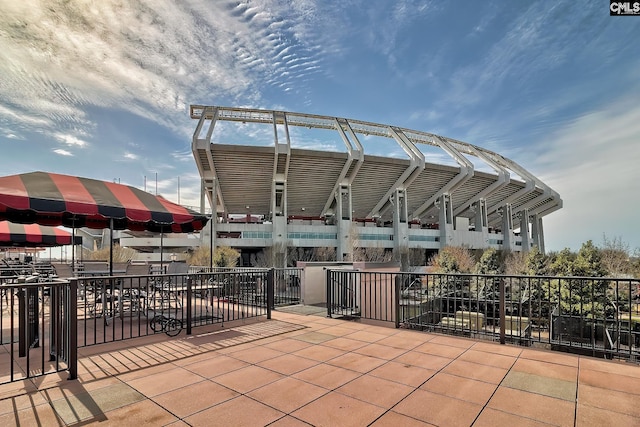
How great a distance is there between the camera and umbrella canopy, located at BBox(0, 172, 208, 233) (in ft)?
18.0

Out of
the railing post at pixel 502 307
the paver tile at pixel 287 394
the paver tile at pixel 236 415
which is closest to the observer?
the paver tile at pixel 236 415

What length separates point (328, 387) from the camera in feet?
12.8

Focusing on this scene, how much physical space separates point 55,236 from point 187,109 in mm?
36627

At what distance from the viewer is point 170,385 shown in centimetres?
394

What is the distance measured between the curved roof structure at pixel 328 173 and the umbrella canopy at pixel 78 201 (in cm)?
3290

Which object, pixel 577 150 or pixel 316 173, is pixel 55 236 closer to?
pixel 577 150

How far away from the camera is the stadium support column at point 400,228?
1950 inches

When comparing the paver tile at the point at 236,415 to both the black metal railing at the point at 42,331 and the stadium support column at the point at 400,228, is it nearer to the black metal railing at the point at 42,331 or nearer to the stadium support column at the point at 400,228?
the black metal railing at the point at 42,331

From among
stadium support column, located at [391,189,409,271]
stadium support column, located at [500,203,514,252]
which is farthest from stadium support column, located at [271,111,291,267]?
stadium support column, located at [500,203,514,252]

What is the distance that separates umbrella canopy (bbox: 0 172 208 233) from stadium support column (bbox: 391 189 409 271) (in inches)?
1713

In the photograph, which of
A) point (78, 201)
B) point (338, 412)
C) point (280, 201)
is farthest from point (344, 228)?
point (338, 412)

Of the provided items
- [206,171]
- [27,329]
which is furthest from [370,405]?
[206,171]

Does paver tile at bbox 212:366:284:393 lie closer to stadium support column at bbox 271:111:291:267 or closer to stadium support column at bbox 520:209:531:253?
stadium support column at bbox 271:111:291:267
